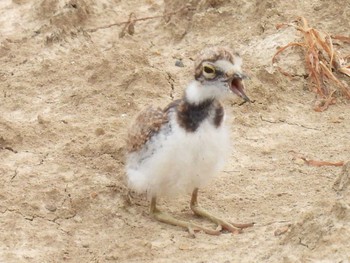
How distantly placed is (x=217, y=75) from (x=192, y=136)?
1.17 feet

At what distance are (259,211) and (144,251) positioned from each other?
0.80 meters

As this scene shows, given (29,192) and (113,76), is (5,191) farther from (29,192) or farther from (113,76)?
(113,76)

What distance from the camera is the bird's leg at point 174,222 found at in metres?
4.80

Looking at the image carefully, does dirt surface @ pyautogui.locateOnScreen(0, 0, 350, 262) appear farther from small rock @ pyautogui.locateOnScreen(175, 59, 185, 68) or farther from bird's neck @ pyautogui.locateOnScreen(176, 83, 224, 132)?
bird's neck @ pyautogui.locateOnScreen(176, 83, 224, 132)

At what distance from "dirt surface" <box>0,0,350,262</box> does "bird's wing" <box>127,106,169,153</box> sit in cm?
41

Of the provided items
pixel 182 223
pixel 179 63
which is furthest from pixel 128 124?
pixel 182 223

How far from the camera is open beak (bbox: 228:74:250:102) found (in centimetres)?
452

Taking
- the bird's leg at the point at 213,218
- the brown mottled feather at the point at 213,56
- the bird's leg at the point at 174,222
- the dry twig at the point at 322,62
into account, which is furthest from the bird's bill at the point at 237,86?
the dry twig at the point at 322,62

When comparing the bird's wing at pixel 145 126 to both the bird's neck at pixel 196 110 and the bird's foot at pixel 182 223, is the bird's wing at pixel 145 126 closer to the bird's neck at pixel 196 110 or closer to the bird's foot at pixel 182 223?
the bird's neck at pixel 196 110

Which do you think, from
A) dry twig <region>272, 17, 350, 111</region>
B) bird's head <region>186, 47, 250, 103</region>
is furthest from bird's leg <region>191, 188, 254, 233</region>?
dry twig <region>272, 17, 350, 111</region>

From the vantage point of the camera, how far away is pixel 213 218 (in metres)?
4.91

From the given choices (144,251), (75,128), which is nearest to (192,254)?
(144,251)

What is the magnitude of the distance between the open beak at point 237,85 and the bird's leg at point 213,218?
2.26 feet

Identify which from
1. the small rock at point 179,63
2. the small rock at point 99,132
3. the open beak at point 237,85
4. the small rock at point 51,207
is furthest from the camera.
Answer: the small rock at point 179,63
